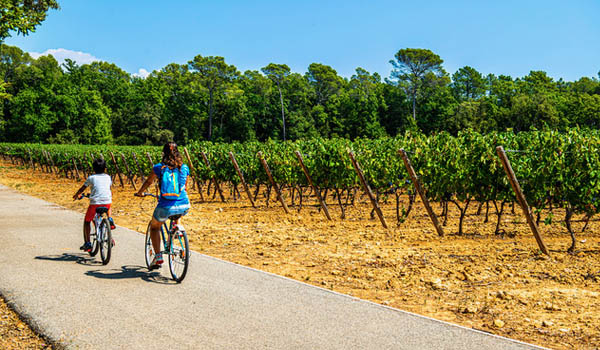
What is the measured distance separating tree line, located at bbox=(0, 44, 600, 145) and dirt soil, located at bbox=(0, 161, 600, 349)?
54.0 m

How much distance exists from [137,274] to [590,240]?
7.80 metres

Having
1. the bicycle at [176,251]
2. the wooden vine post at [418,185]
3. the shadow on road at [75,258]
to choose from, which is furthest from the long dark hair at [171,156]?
the wooden vine post at [418,185]

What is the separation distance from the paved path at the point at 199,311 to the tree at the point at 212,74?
205 feet

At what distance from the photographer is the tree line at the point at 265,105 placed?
6681cm

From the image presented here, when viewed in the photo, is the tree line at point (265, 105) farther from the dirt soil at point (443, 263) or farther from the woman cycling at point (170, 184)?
the woman cycling at point (170, 184)

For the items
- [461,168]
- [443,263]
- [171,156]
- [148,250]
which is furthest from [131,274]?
[461,168]

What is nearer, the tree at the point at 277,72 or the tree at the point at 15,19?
the tree at the point at 15,19

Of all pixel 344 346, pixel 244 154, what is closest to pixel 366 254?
pixel 344 346

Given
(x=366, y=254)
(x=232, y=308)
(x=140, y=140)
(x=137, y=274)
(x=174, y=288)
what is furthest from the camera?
(x=140, y=140)

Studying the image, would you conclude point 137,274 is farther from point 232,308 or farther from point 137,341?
point 137,341

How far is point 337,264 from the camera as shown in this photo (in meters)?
7.23

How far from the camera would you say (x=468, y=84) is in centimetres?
7062

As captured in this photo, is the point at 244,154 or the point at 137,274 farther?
the point at 244,154

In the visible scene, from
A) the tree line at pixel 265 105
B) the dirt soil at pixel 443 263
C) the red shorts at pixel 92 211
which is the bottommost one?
the dirt soil at pixel 443 263
